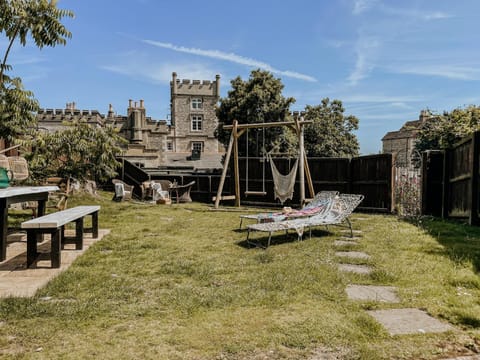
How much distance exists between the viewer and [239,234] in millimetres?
6621

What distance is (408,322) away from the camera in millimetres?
2607

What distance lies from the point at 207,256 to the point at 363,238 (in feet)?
9.30

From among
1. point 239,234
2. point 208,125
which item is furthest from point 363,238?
point 208,125

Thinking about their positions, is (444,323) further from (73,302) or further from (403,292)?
(73,302)

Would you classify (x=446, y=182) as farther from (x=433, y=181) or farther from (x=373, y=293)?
(x=373, y=293)

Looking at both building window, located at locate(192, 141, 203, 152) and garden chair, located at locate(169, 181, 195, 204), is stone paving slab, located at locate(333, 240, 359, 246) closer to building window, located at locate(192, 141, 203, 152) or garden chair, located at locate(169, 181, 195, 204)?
garden chair, located at locate(169, 181, 195, 204)

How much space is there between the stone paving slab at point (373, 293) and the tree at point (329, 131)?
2477 cm

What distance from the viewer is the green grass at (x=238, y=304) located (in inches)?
88.0

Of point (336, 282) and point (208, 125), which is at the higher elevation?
point (208, 125)

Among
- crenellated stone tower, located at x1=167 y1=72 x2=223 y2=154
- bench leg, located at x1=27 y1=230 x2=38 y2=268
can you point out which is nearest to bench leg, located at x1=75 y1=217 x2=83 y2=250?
bench leg, located at x1=27 y1=230 x2=38 y2=268

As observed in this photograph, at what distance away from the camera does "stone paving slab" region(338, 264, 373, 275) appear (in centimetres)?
397

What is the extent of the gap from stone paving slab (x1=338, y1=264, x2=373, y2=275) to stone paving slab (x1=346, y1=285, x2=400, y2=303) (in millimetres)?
488

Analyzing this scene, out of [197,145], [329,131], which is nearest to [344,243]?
[329,131]

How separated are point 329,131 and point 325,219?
2451 cm
